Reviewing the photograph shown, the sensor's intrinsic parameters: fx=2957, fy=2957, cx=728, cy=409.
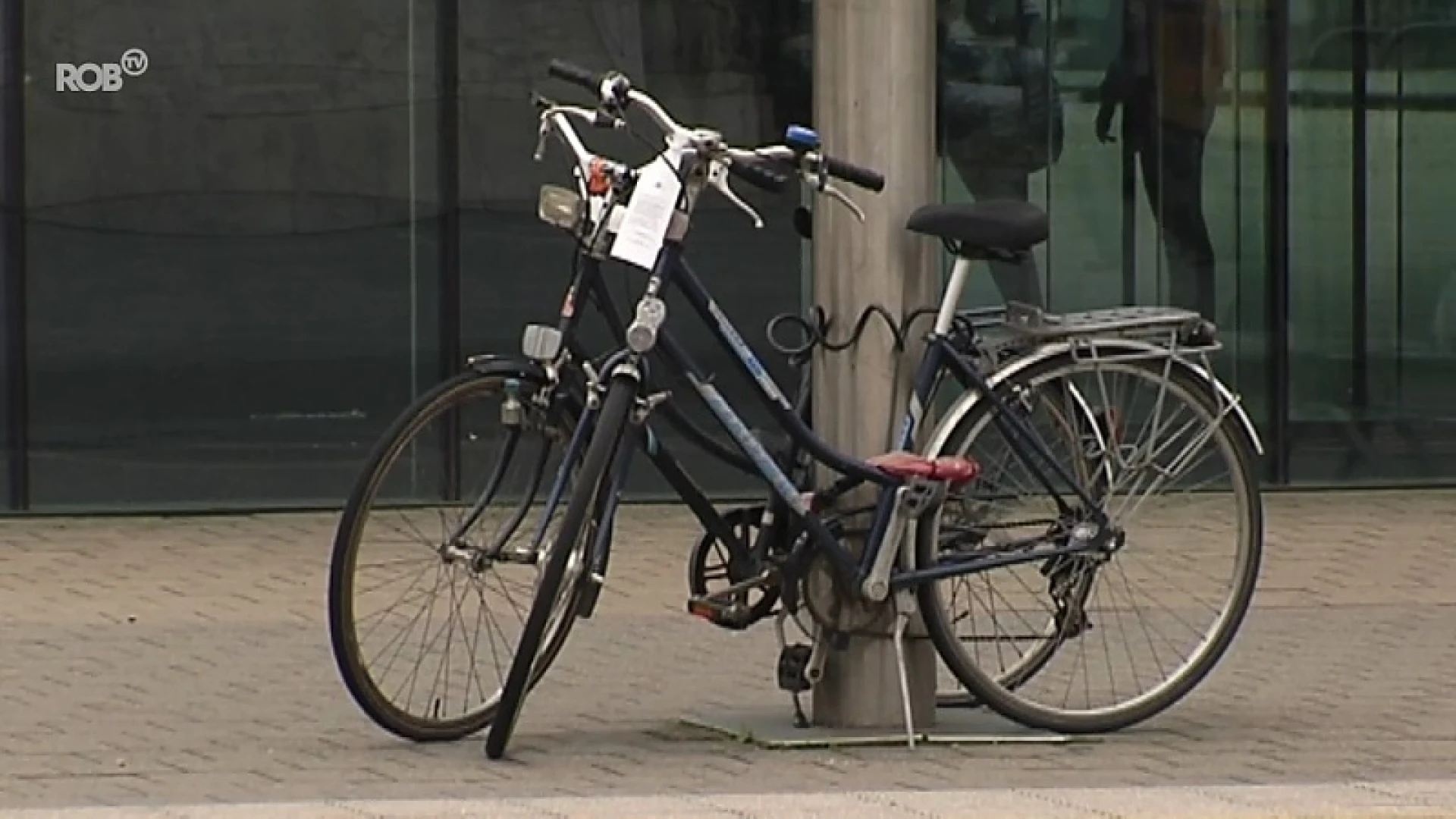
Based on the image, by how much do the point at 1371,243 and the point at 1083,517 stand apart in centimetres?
603

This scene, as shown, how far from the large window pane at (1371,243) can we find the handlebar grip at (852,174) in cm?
623

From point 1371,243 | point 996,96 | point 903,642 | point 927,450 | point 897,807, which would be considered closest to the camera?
point 897,807

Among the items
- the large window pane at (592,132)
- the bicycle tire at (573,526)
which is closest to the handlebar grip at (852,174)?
the bicycle tire at (573,526)

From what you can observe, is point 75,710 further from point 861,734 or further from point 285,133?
point 285,133

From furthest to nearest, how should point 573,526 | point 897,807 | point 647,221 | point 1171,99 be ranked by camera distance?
point 1171,99, point 647,221, point 573,526, point 897,807

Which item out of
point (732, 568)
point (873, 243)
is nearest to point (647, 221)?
point (873, 243)

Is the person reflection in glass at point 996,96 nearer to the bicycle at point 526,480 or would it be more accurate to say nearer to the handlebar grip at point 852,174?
the bicycle at point 526,480

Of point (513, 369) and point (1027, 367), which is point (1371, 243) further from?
point (513, 369)

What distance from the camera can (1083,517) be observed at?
6.56 m

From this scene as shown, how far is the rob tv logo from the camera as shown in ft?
36.6

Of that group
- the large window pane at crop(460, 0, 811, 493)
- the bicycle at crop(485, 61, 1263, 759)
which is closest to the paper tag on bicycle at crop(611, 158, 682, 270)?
the bicycle at crop(485, 61, 1263, 759)

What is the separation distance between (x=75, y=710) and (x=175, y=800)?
121 cm

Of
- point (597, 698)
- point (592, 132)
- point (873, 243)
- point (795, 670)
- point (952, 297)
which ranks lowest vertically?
point (597, 698)

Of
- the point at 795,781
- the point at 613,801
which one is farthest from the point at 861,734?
the point at 613,801
